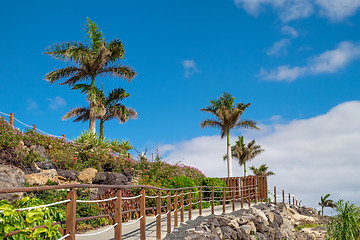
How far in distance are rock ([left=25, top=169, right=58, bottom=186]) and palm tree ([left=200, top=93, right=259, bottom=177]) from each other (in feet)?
80.8

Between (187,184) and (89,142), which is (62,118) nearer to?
(89,142)

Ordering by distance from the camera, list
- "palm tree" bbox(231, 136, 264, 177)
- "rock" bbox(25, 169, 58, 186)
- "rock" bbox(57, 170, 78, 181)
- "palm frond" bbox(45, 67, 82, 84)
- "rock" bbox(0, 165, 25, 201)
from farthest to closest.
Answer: "palm tree" bbox(231, 136, 264, 177), "palm frond" bbox(45, 67, 82, 84), "rock" bbox(57, 170, 78, 181), "rock" bbox(25, 169, 58, 186), "rock" bbox(0, 165, 25, 201)

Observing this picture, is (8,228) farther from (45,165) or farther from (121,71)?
(121,71)

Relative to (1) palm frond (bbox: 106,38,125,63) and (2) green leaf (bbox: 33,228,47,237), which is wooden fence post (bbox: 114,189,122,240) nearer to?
(2) green leaf (bbox: 33,228,47,237)

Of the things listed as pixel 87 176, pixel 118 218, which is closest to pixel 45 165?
pixel 87 176

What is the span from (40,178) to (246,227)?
27.7ft

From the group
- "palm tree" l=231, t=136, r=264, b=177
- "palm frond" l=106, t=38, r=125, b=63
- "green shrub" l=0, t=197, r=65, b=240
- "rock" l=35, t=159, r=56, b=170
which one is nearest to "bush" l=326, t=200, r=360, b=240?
"green shrub" l=0, t=197, r=65, b=240

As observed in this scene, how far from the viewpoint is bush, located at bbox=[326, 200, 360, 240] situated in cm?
1177

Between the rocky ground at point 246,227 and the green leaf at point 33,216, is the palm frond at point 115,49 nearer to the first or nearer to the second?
the rocky ground at point 246,227

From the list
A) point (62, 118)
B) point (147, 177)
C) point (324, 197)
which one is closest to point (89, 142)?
point (147, 177)

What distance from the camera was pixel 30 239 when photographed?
4777 mm

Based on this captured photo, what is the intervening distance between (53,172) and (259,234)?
9456mm

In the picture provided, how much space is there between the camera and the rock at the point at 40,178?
45.3 ft

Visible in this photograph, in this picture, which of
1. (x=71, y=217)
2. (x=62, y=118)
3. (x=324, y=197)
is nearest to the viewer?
(x=71, y=217)
